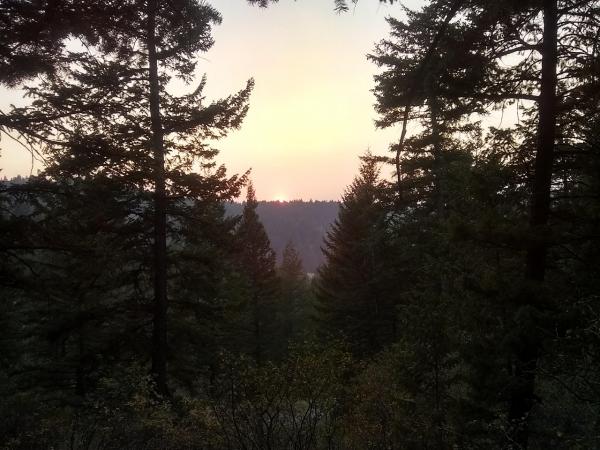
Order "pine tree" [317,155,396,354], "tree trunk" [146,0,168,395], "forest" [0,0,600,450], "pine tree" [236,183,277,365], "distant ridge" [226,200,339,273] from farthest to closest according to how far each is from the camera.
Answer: "distant ridge" [226,200,339,273] < "pine tree" [236,183,277,365] < "pine tree" [317,155,396,354] < "tree trunk" [146,0,168,395] < "forest" [0,0,600,450]

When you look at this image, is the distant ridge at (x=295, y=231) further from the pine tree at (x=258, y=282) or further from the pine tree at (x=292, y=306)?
the pine tree at (x=258, y=282)

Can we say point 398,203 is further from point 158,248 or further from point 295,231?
point 295,231

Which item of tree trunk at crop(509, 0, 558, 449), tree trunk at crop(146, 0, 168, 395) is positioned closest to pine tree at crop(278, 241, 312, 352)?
tree trunk at crop(146, 0, 168, 395)

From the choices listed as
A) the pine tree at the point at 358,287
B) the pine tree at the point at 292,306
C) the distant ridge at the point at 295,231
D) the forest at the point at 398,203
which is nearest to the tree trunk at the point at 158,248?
the forest at the point at 398,203

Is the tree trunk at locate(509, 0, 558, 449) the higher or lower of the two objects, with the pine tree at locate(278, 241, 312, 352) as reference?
higher

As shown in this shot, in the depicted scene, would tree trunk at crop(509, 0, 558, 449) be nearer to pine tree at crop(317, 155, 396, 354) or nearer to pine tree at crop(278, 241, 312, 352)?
pine tree at crop(317, 155, 396, 354)

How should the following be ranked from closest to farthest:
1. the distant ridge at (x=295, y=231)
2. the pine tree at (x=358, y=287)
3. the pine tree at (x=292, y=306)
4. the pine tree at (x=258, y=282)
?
the pine tree at (x=358, y=287) → the pine tree at (x=258, y=282) → the pine tree at (x=292, y=306) → the distant ridge at (x=295, y=231)

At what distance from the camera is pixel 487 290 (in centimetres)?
705

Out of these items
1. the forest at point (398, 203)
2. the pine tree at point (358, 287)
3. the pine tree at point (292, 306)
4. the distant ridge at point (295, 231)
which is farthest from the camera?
the distant ridge at point (295, 231)

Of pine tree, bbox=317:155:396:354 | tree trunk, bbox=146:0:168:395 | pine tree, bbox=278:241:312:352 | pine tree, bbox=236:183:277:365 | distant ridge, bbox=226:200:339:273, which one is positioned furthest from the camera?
distant ridge, bbox=226:200:339:273

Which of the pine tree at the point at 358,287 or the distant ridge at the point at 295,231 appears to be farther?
the distant ridge at the point at 295,231

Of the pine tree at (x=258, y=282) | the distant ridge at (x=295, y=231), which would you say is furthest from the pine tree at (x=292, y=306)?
the distant ridge at (x=295, y=231)

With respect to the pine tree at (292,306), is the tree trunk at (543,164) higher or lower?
higher

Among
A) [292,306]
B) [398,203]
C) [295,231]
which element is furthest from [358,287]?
[295,231]
